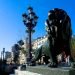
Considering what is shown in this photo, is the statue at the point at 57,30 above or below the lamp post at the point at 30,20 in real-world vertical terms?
below

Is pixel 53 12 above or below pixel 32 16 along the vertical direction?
below

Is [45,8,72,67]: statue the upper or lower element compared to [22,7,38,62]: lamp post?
lower

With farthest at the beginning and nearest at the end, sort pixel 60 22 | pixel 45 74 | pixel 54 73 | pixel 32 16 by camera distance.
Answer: pixel 32 16
pixel 60 22
pixel 45 74
pixel 54 73

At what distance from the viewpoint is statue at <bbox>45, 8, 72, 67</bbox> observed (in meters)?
9.35

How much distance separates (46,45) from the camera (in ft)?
32.0

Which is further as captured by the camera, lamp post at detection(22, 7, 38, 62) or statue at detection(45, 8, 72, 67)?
lamp post at detection(22, 7, 38, 62)

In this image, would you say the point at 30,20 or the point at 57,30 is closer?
the point at 57,30

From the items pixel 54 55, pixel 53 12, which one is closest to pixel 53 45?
pixel 54 55

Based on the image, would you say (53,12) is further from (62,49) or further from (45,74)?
(45,74)

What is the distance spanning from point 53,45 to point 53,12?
100 cm

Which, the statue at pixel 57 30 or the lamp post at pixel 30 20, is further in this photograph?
the lamp post at pixel 30 20

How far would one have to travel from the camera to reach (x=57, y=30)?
30.7ft

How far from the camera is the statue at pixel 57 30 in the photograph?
9.35 metres

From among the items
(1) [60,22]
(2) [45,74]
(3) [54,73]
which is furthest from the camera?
(1) [60,22]
